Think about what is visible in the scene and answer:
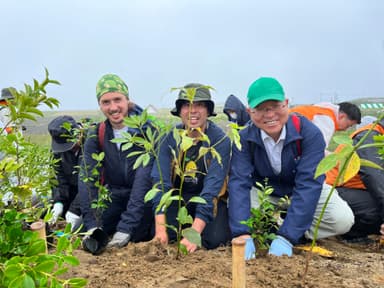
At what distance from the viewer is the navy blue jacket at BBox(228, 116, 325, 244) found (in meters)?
2.66

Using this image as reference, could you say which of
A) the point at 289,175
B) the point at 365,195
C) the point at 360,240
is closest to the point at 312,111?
the point at 365,195

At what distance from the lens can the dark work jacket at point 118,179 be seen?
10.2 ft

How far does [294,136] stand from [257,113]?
12.6 inches

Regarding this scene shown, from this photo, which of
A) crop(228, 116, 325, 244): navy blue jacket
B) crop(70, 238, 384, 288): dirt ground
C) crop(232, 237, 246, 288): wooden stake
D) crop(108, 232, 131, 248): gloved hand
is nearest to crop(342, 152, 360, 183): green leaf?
crop(232, 237, 246, 288): wooden stake

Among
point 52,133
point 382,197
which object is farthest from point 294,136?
point 52,133

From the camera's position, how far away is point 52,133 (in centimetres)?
365

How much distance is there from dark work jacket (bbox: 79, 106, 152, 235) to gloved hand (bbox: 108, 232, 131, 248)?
0.17 ft

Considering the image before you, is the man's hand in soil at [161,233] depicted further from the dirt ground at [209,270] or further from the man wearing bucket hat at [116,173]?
the man wearing bucket hat at [116,173]

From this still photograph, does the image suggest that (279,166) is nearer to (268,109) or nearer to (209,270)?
(268,109)

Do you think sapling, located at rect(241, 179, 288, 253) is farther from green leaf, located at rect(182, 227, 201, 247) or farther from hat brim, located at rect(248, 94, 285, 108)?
hat brim, located at rect(248, 94, 285, 108)

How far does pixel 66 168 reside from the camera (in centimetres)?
383

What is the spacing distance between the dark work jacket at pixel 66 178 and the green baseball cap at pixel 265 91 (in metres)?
1.97

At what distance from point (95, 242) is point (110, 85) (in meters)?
1.26

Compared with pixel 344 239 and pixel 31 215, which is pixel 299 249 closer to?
pixel 344 239
